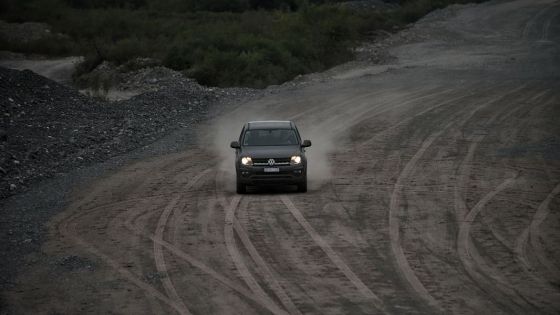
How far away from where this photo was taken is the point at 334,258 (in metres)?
15.7

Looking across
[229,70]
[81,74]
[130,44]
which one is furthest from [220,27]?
[229,70]

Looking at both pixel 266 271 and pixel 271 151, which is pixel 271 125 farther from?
pixel 266 271

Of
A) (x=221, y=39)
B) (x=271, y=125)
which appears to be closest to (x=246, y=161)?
(x=271, y=125)

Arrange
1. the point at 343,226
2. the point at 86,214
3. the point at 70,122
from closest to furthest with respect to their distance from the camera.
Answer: the point at 343,226 < the point at 86,214 < the point at 70,122

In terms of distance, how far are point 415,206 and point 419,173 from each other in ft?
14.4

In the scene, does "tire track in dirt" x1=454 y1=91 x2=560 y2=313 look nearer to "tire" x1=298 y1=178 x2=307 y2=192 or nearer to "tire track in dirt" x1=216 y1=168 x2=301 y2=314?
"tire track in dirt" x1=216 y1=168 x2=301 y2=314

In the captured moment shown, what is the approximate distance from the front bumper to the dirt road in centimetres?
48

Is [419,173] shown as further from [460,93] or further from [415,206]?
[460,93]

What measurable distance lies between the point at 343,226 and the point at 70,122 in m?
18.9

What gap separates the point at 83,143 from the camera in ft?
99.1

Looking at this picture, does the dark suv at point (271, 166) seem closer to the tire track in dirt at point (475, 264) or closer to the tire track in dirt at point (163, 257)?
the tire track in dirt at point (163, 257)

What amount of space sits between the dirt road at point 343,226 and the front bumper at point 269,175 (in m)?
0.48

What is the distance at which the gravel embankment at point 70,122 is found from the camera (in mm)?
A: 26766

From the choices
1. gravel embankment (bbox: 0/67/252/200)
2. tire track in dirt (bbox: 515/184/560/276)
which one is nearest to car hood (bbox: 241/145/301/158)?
tire track in dirt (bbox: 515/184/560/276)
